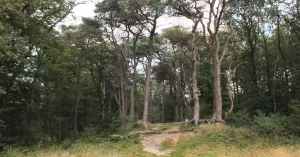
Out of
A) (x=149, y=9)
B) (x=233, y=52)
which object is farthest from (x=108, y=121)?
(x=233, y=52)

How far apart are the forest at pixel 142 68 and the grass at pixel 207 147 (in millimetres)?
213

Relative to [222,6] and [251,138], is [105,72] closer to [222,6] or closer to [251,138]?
[222,6]

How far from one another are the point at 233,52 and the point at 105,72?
16118 millimetres

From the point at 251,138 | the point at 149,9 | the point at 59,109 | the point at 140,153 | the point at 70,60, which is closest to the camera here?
the point at 140,153

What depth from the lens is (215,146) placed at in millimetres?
14336

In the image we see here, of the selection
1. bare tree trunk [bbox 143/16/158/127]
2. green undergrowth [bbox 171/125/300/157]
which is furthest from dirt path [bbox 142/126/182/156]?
bare tree trunk [bbox 143/16/158/127]

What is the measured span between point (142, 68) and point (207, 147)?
71.7ft

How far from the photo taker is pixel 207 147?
14.2 meters

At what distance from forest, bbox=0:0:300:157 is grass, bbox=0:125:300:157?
21cm

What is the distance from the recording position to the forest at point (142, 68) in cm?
1680

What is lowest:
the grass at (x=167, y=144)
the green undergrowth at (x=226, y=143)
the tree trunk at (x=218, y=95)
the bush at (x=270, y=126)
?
the grass at (x=167, y=144)

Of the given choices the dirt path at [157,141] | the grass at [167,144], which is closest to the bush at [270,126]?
the dirt path at [157,141]

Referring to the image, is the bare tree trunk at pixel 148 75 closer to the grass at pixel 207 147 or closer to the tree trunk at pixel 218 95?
the grass at pixel 207 147

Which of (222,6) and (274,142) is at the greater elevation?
(222,6)
